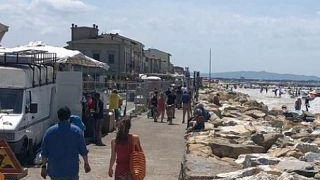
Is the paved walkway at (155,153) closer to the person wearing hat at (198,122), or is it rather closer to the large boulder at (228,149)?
the person wearing hat at (198,122)

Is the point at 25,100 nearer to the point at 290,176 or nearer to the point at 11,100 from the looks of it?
the point at 11,100

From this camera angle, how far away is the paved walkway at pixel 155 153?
13336mm

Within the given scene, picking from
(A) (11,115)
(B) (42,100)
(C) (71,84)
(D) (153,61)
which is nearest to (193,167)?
(A) (11,115)

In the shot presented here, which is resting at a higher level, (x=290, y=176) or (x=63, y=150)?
(x=63, y=150)

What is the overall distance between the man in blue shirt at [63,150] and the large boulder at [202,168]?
3067 mm

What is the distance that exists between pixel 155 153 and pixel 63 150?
9274mm

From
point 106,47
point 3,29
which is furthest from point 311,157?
point 106,47

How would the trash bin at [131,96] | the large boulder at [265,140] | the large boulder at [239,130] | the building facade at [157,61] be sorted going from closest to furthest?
the large boulder at [265,140], the large boulder at [239,130], the trash bin at [131,96], the building facade at [157,61]

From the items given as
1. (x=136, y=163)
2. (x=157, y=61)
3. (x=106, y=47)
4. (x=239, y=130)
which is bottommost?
(x=239, y=130)

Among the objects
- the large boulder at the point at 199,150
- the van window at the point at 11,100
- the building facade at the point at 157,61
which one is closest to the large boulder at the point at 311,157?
the large boulder at the point at 199,150

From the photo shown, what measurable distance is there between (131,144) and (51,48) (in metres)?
14.2

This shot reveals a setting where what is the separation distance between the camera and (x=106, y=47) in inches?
3216

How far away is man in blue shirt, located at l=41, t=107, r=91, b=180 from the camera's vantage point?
796cm

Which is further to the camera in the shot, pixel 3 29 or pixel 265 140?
pixel 3 29
